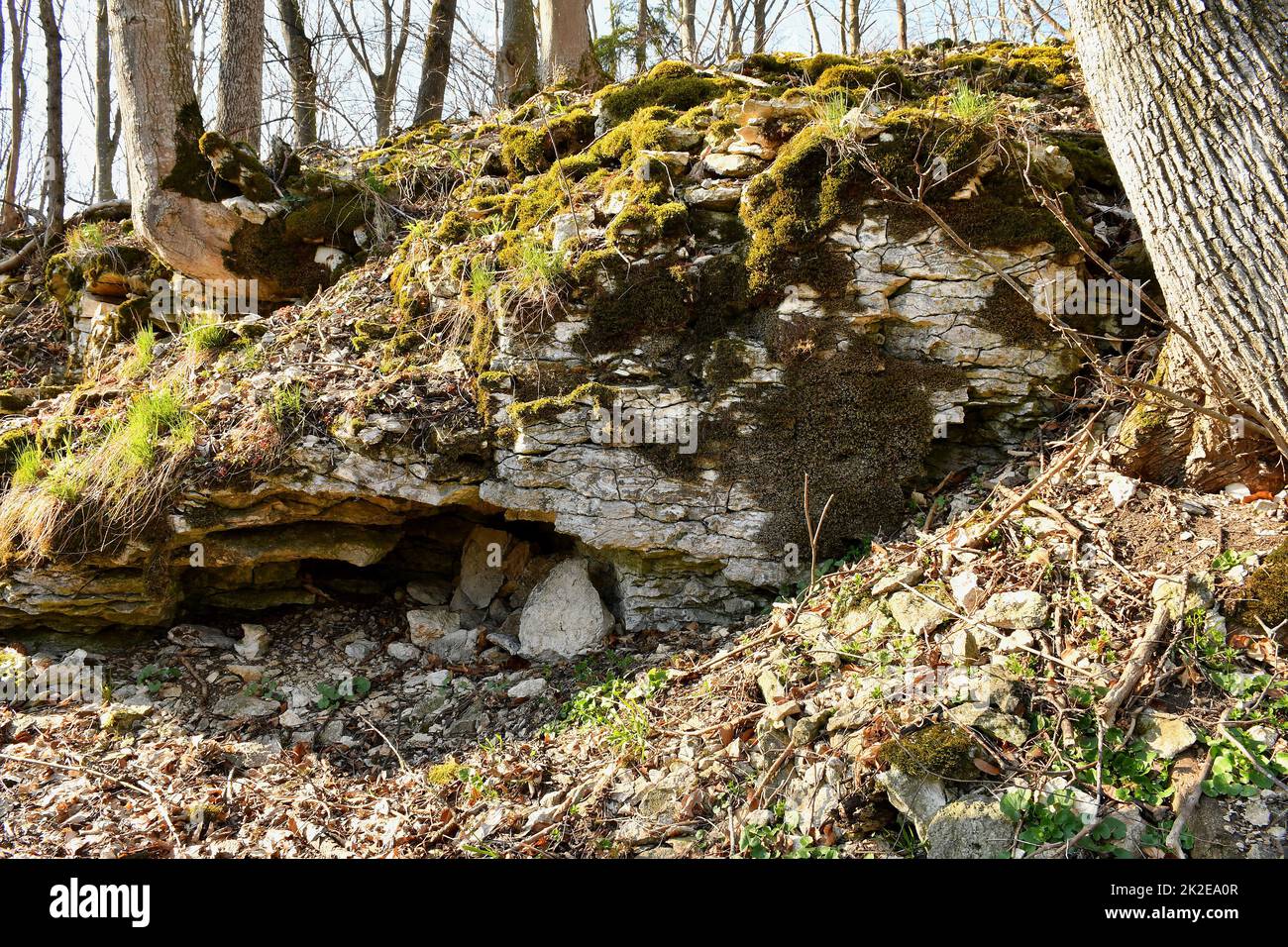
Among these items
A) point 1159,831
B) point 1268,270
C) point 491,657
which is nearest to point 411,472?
point 491,657

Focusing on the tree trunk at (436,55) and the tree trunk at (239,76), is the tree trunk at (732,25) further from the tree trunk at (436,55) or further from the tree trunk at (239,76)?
the tree trunk at (239,76)

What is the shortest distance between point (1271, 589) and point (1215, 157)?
1580 mm

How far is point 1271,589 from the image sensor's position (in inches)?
108

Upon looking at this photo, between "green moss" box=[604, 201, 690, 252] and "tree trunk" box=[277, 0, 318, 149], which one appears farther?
"tree trunk" box=[277, 0, 318, 149]

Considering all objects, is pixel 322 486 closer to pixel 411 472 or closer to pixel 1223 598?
pixel 411 472

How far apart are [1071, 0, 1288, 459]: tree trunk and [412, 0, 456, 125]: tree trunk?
24.0 feet

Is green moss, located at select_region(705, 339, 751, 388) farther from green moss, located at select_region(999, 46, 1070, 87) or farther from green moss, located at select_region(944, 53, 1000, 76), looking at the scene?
green moss, located at select_region(999, 46, 1070, 87)

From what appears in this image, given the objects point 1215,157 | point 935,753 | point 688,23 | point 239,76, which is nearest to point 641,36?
point 688,23

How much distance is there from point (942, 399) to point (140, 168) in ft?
18.7

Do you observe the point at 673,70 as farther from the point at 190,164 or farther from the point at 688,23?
the point at 688,23

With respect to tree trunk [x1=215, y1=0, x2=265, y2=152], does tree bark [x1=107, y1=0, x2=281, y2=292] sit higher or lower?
lower

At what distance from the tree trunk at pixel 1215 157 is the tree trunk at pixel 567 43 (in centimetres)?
481

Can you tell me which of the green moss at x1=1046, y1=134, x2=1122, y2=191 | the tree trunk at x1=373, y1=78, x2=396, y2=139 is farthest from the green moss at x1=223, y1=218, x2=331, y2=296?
the green moss at x1=1046, y1=134, x2=1122, y2=191

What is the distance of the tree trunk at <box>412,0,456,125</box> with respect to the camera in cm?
848
